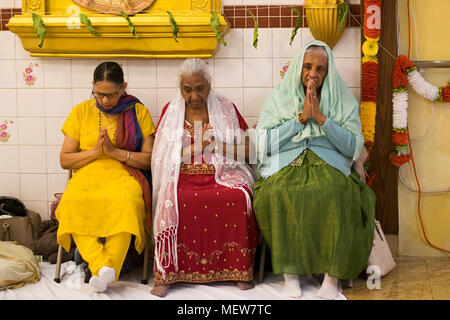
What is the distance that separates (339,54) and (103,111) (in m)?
1.73

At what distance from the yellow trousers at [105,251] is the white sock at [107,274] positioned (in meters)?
0.07

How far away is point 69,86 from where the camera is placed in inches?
166

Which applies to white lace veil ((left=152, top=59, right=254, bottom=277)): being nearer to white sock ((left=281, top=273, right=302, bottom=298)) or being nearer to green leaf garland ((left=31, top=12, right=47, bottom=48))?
white sock ((left=281, top=273, right=302, bottom=298))

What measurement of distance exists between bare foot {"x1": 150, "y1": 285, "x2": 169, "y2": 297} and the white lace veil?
3.0 inches

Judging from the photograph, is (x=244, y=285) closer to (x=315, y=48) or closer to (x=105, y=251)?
(x=105, y=251)

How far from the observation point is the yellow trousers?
3262 millimetres

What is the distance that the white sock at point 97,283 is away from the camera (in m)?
3.16

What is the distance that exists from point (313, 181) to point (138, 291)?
1.22 metres

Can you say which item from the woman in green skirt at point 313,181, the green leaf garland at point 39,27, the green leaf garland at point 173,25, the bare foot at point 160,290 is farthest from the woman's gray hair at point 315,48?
the green leaf garland at point 39,27

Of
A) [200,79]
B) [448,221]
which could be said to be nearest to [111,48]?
[200,79]

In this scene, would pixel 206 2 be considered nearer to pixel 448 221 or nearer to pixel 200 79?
pixel 200 79

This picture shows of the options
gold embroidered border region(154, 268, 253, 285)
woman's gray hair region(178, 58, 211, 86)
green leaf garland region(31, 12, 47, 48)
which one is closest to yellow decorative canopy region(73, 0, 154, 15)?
green leaf garland region(31, 12, 47, 48)

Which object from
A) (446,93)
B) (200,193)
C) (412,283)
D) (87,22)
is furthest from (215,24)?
(412,283)

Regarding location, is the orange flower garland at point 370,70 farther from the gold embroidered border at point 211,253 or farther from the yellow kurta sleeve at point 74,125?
the yellow kurta sleeve at point 74,125
